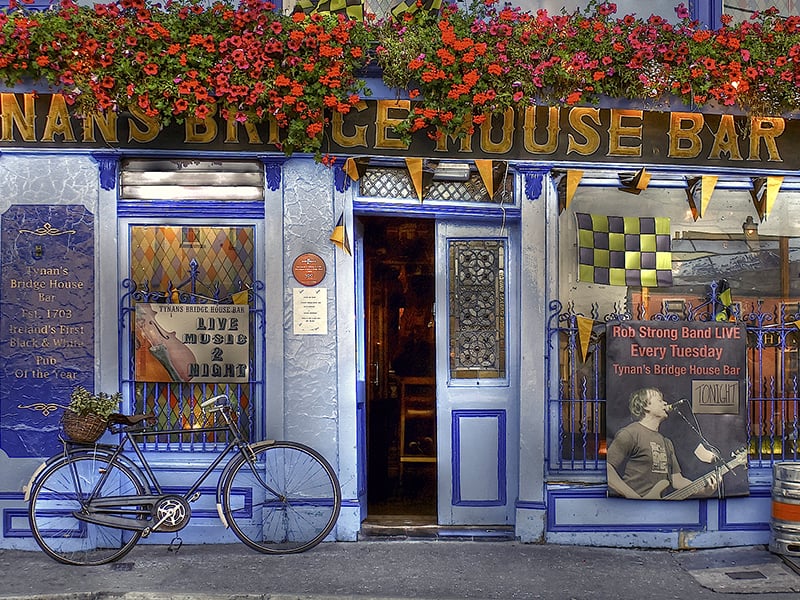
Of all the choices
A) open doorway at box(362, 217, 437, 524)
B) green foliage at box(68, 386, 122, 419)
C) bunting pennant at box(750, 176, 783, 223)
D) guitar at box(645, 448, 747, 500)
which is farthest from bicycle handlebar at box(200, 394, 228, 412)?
bunting pennant at box(750, 176, 783, 223)

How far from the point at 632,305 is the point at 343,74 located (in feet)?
9.97

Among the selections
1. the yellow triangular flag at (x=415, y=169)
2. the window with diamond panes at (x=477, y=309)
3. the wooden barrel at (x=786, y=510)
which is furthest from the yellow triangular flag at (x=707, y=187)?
the yellow triangular flag at (x=415, y=169)

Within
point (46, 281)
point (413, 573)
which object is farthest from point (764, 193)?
point (46, 281)

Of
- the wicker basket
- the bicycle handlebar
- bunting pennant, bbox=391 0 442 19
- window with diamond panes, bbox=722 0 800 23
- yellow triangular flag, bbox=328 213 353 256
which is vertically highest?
window with diamond panes, bbox=722 0 800 23

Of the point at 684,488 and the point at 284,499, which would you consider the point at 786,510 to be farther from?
the point at 284,499

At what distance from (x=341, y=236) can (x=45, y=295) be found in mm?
2440

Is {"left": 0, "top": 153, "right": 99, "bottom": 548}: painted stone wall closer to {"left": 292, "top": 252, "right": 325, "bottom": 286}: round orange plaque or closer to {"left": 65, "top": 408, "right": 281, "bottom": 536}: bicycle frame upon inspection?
{"left": 65, "top": 408, "right": 281, "bottom": 536}: bicycle frame

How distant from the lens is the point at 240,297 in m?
6.98

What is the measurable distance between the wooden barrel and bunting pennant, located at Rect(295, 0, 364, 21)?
16.4 feet

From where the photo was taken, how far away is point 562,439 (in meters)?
7.08

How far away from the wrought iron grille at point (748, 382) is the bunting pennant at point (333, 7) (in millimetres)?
2907

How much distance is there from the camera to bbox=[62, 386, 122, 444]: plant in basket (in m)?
6.34

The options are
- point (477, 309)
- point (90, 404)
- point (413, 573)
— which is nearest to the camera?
point (413, 573)

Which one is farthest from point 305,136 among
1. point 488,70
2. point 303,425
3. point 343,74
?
point 303,425
